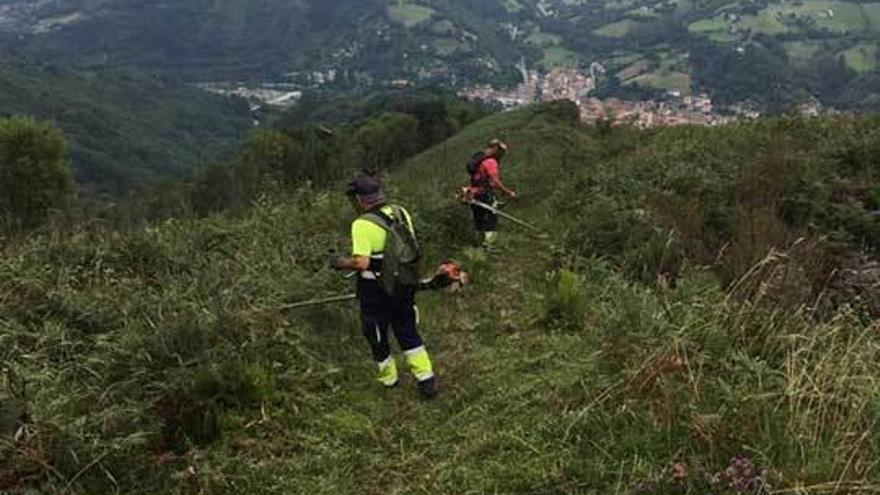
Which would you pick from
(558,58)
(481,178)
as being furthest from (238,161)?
(558,58)

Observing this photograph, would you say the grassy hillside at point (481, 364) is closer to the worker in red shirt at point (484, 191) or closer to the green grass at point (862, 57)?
the worker in red shirt at point (484, 191)

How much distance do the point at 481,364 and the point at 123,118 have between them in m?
150

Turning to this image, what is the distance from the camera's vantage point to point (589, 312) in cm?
827

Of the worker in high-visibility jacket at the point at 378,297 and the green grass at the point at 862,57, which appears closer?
the worker in high-visibility jacket at the point at 378,297

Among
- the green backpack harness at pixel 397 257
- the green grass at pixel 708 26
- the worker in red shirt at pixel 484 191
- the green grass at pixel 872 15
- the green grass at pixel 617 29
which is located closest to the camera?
the green backpack harness at pixel 397 257

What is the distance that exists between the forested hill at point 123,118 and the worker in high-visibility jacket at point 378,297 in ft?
320

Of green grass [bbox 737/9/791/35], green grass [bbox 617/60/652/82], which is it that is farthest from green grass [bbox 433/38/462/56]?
green grass [bbox 737/9/791/35]

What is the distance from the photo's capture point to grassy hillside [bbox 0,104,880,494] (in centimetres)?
464

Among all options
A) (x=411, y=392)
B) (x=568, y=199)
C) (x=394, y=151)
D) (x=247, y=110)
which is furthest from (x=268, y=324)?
(x=247, y=110)

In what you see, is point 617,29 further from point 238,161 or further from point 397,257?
point 397,257

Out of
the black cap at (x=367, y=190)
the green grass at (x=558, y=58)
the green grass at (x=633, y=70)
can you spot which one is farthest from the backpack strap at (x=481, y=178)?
the green grass at (x=558, y=58)

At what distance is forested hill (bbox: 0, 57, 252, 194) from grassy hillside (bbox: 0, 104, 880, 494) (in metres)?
95.5

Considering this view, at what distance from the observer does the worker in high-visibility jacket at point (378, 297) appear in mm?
6559

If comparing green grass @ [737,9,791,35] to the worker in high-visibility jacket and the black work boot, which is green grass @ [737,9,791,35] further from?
the black work boot
